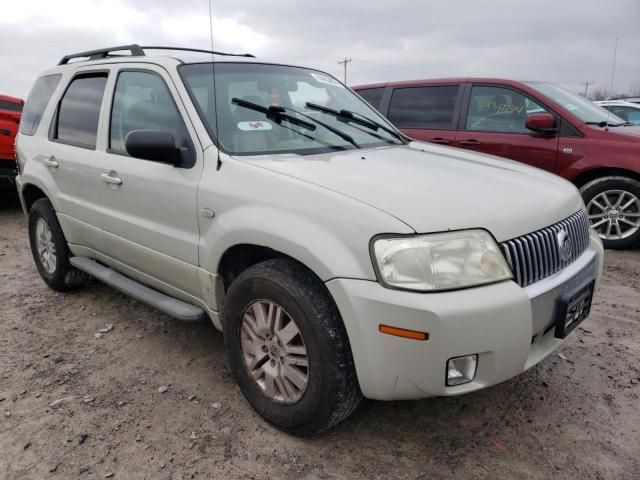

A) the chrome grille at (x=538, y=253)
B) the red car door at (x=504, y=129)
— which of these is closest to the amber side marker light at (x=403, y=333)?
the chrome grille at (x=538, y=253)

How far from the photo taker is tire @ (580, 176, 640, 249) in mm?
5133

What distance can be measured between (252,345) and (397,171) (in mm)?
1084

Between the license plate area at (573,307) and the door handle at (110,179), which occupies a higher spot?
the door handle at (110,179)

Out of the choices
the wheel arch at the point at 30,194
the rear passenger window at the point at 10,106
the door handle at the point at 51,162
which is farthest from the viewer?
the rear passenger window at the point at 10,106

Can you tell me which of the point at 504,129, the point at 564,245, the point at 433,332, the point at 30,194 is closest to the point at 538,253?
the point at 564,245

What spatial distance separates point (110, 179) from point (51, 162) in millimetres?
997

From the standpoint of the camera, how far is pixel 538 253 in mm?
2217

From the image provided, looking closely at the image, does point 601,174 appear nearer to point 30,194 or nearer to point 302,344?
point 302,344

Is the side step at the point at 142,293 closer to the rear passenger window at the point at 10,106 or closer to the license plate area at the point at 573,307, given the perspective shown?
the license plate area at the point at 573,307

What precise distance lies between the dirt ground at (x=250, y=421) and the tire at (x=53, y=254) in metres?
0.68

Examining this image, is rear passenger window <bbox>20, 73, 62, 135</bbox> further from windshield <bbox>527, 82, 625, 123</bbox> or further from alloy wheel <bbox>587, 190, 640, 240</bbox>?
alloy wheel <bbox>587, 190, 640, 240</bbox>

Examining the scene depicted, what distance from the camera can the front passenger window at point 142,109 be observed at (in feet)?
9.43

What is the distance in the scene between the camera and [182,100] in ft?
9.17

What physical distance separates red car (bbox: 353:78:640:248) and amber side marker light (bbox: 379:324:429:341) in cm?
409
